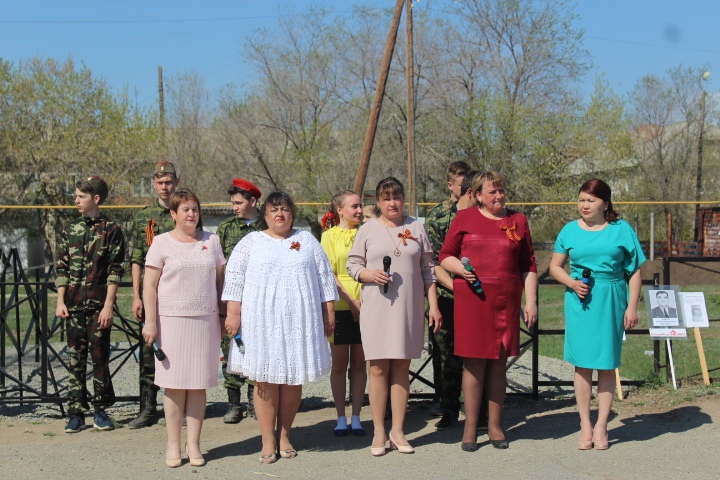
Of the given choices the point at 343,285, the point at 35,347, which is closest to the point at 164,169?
the point at 343,285

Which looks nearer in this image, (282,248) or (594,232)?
(282,248)

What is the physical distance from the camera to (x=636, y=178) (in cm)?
4106

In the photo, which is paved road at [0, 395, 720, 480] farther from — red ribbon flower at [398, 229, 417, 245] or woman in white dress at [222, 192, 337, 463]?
red ribbon flower at [398, 229, 417, 245]

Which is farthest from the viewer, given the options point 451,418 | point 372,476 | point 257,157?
point 257,157

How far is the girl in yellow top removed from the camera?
5.47 meters

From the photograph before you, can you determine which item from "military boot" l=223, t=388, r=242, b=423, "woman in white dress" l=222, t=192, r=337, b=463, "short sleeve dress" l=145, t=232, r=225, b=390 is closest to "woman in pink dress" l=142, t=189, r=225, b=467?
"short sleeve dress" l=145, t=232, r=225, b=390

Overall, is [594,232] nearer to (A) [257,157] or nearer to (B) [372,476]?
(B) [372,476]

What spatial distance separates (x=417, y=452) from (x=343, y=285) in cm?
122

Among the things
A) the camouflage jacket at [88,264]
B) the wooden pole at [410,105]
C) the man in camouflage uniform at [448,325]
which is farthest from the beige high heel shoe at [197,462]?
the wooden pole at [410,105]

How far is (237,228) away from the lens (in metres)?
5.92

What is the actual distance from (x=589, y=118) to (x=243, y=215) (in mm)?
29335

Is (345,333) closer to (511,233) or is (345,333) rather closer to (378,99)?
(511,233)

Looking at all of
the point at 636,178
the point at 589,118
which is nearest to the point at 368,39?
the point at 589,118

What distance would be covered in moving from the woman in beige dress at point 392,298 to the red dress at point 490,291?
8.3 inches
